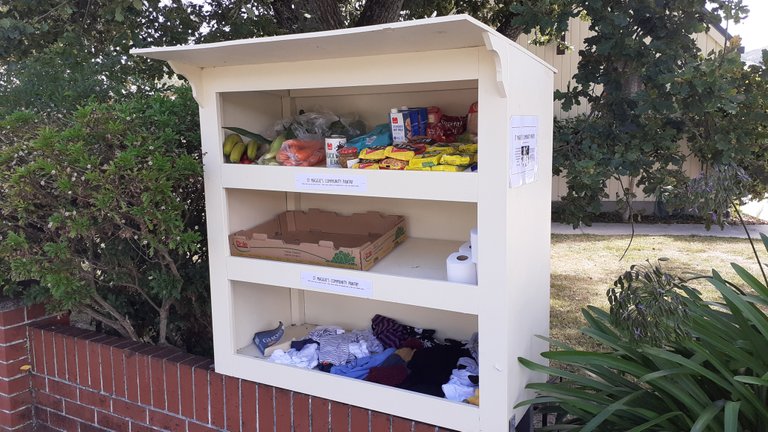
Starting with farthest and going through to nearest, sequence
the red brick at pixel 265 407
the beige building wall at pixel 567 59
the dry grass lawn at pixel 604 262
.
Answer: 1. the beige building wall at pixel 567 59
2. the dry grass lawn at pixel 604 262
3. the red brick at pixel 265 407

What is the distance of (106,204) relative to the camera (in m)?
2.20

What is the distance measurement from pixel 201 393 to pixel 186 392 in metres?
0.09

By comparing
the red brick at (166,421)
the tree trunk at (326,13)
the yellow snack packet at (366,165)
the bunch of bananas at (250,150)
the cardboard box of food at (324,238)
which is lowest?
the red brick at (166,421)

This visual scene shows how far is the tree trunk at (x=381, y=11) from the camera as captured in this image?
193 inches

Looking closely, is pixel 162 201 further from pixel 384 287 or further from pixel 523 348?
pixel 523 348

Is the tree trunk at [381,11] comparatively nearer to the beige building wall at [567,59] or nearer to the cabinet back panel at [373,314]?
the cabinet back panel at [373,314]

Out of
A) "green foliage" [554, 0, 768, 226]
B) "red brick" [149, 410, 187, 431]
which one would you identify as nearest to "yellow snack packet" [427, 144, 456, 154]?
"green foliage" [554, 0, 768, 226]

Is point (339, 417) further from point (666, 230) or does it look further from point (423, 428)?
point (666, 230)

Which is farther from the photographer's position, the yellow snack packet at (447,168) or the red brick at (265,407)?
the red brick at (265,407)

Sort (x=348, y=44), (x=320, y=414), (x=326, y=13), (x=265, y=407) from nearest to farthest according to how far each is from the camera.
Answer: (x=348, y=44), (x=320, y=414), (x=265, y=407), (x=326, y=13)

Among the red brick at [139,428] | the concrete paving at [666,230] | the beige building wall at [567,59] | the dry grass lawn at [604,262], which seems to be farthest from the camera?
the beige building wall at [567,59]

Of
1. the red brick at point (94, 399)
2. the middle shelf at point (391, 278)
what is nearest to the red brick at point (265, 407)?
the middle shelf at point (391, 278)

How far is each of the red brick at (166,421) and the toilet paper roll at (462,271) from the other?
1515mm

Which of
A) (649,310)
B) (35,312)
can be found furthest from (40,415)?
(649,310)
